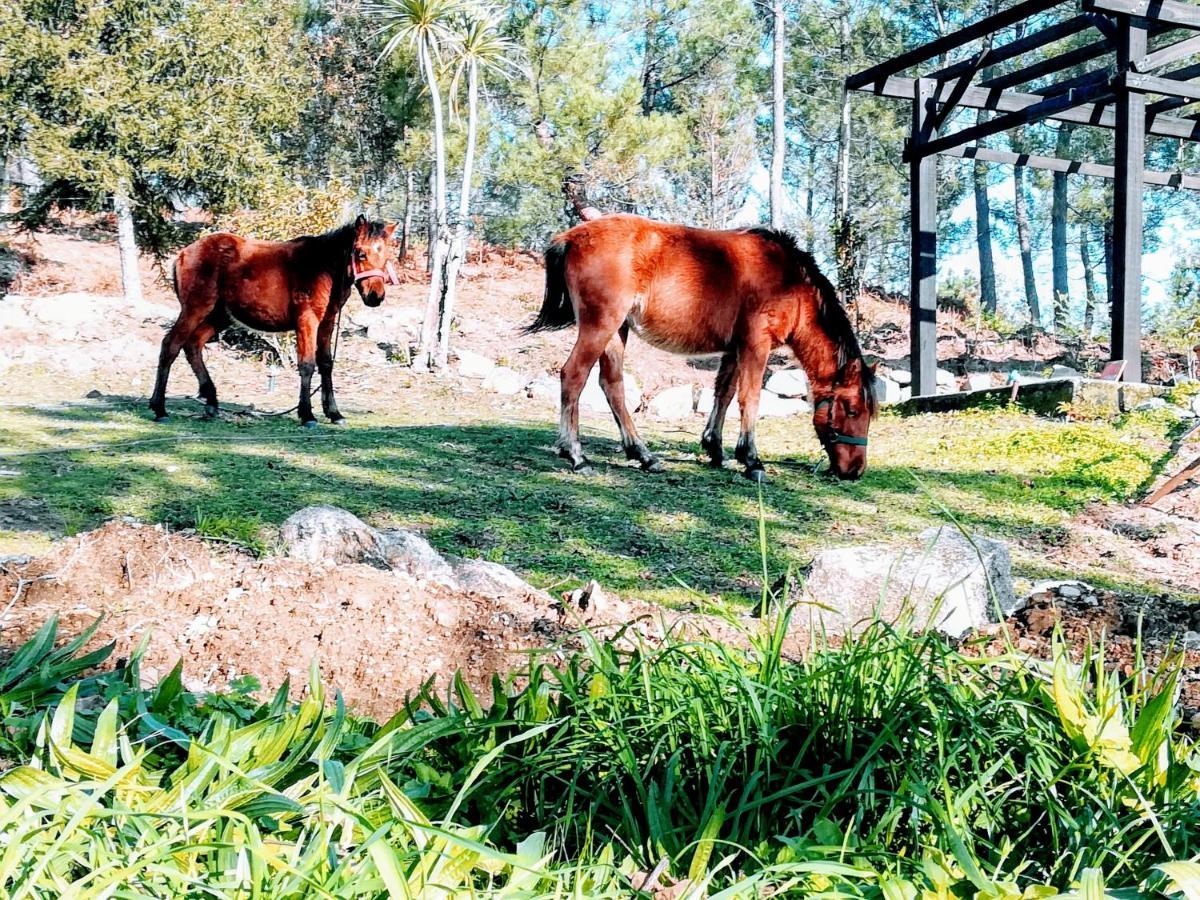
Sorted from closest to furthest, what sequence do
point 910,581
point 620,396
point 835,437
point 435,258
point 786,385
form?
1. point 910,581
2. point 835,437
3. point 620,396
4. point 786,385
5. point 435,258

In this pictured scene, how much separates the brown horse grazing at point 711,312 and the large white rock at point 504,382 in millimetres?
8085

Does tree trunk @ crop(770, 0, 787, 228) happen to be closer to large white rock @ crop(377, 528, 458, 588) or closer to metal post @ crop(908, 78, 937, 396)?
metal post @ crop(908, 78, 937, 396)

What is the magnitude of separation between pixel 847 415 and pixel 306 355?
18.6ft

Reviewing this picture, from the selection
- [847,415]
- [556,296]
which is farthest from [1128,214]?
[556,296]

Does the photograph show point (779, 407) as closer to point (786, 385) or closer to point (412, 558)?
point (786, 385)

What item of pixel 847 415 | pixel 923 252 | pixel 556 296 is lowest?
pixel 847 415

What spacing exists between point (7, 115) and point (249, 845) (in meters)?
24.0

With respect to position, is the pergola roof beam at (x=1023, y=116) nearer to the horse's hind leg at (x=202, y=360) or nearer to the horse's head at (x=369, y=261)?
the horse's head at (x=369, y=261)

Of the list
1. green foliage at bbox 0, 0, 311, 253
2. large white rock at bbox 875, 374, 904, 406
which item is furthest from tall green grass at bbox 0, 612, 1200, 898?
green foliage at bbox 0, 0, 311, 253

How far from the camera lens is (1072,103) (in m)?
12.2

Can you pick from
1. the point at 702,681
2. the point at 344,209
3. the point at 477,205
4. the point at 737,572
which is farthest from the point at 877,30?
the point at 702,681

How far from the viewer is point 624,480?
7.22 meters

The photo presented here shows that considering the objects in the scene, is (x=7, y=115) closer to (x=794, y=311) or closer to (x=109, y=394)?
(x=109, y=394)

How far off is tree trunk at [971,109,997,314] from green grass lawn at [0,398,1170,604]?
29.6 meters
